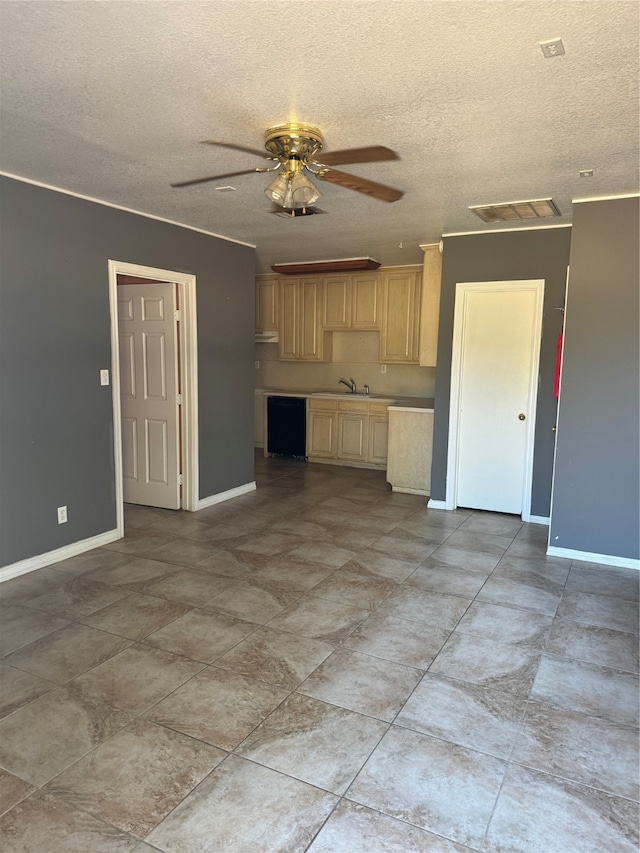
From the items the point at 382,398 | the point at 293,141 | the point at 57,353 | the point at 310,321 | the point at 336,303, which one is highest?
the point at 293,141

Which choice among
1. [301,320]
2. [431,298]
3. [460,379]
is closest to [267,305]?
[301,320]

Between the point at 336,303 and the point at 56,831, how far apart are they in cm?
645

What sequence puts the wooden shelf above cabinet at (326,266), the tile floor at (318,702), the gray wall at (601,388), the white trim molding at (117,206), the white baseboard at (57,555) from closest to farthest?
the tile floor at (318,702), the white trim molding at (117,206), the white baseboard at (57,555), the gray wall at (601,388), the wooden shelf above cabinet at (326,266)

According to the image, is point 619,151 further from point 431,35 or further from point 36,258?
point 36,258

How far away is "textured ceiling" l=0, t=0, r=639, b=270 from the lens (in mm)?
1837

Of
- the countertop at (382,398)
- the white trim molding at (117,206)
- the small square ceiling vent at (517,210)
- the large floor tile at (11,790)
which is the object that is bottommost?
the large floor tile at (11,790)

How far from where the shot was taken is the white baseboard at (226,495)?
537cm

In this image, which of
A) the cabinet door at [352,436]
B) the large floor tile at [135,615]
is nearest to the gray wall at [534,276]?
the cabinet door at [352,436]

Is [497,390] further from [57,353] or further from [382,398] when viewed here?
[57,353]

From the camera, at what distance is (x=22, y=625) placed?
10.0 feet

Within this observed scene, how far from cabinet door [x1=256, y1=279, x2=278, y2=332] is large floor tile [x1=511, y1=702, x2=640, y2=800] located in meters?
6.33

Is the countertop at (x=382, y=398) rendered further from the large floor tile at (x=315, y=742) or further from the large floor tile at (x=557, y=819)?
the large floor tile at (x=557, y=819)

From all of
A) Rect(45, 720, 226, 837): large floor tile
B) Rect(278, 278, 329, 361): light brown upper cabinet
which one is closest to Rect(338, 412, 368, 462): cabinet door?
Rect(278, 278, 329, 361): light brown upper cabinet

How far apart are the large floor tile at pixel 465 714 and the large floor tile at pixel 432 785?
60 millimetres
